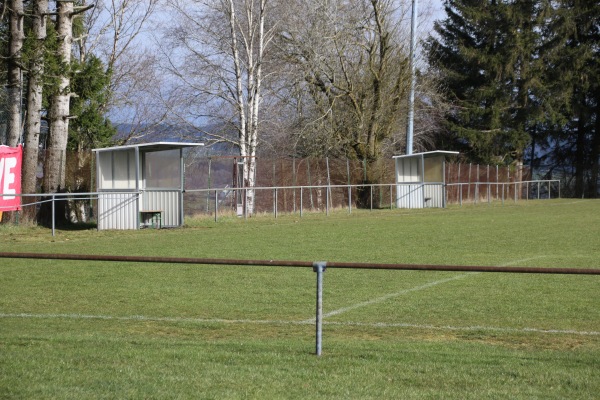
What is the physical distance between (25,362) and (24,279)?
7.75 metres

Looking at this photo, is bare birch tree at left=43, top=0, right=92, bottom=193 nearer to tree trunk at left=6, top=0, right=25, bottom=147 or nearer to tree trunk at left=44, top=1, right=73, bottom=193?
tree trunk at left=44, top=1, right=73, bottom=193

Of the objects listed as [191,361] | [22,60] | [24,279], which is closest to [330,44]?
[22,60]

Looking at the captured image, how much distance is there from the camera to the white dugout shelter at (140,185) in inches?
1057

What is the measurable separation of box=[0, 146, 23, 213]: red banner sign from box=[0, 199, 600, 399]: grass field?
322 centimetres

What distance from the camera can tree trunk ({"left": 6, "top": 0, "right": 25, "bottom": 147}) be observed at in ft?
92.9

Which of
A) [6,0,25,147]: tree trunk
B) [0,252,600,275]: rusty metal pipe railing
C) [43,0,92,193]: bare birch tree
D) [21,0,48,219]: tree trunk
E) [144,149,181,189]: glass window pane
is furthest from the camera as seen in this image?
[43,0,92,193]: bare birch tree

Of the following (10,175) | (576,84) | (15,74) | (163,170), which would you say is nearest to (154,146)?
(163,170)

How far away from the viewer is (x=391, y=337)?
32.3 feet

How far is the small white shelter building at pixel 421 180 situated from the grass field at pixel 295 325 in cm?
2096

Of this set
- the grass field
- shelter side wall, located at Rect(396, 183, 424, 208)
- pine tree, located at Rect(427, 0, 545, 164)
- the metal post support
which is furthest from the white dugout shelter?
pine tree, located at Rect(427, 0, 545, 164)

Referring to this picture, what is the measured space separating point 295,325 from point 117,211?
1709cm

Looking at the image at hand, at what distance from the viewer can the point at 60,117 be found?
2948 centimetres

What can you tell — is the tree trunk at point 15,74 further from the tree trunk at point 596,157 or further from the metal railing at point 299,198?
the tree trunk at point 596,157

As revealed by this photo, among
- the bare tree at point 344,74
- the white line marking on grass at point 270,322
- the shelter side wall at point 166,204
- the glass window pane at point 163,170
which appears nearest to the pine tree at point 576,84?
the bare tree at point 344,74
